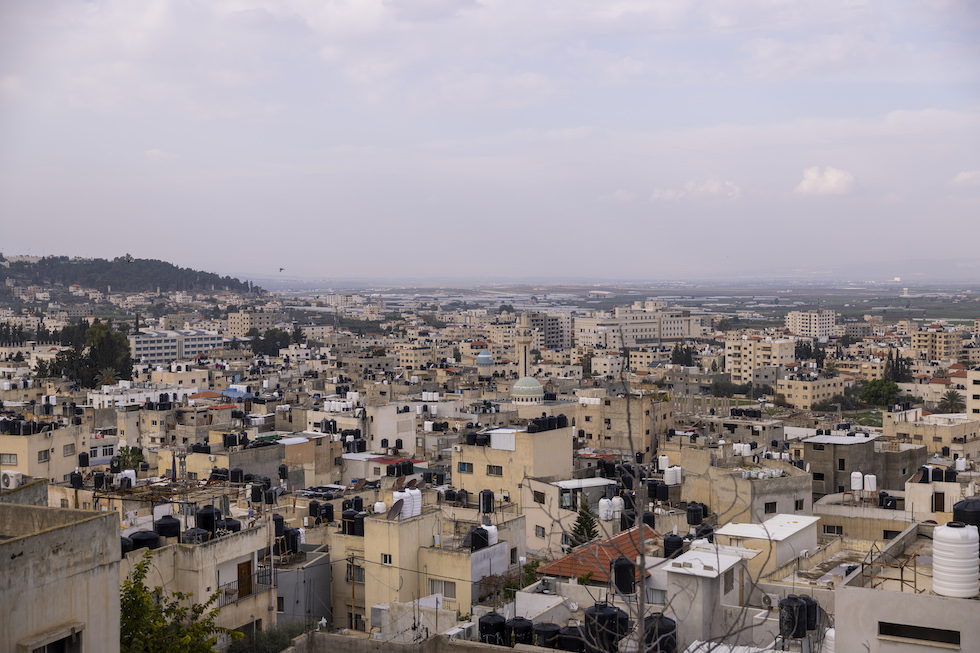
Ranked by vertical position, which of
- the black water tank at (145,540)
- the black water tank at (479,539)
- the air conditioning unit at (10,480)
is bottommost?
the black water tank at (479,539)

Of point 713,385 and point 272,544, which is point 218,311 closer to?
point 713,385

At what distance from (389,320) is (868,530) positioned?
152 metres

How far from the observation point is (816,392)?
63625mm

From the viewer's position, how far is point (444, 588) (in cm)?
1408

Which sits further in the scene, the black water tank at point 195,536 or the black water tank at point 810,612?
the black water tank at point 195,536

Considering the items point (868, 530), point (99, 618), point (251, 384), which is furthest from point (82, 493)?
point (251, 384)

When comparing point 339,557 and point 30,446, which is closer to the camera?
point 339,557

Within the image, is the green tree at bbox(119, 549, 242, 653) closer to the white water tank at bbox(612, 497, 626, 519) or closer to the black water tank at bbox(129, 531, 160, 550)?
the black water tank at bbox(129, 531, 160, 550)

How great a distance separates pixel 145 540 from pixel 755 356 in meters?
69.5

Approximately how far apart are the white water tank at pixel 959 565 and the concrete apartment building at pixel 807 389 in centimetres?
5605

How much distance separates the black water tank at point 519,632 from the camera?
10.2 metres

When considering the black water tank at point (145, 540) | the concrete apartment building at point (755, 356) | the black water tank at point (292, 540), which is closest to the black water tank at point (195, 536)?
the black water tank at point (145, 540)

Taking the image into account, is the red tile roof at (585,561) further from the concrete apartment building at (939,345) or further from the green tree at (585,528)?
the concrete apartment building at (939,345)

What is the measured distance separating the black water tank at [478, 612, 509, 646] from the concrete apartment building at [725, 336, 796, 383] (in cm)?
6700
